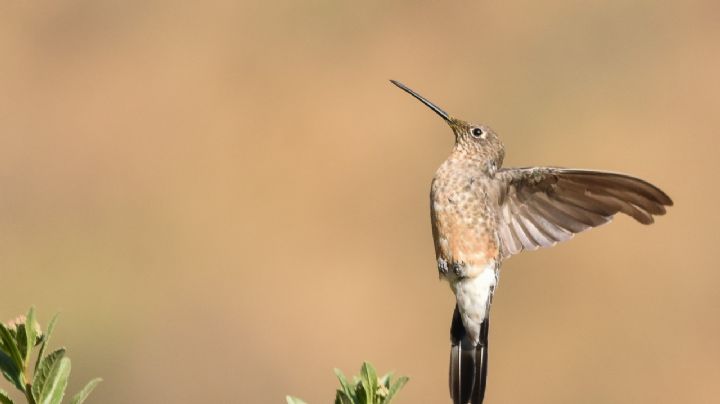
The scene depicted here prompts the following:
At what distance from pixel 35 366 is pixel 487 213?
91.4 inches

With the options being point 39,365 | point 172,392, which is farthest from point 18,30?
point 39,365

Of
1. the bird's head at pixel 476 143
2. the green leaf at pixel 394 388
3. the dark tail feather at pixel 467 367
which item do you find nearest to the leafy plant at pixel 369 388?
the green leaf at pixel 394 388

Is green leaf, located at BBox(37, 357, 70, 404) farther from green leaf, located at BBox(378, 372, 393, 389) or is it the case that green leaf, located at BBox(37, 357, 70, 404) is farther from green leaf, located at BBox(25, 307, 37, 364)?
green leaf, located at BBox(378, 372, 393, 389)

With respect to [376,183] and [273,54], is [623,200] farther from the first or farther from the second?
[273,54]

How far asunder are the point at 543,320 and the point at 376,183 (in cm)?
299

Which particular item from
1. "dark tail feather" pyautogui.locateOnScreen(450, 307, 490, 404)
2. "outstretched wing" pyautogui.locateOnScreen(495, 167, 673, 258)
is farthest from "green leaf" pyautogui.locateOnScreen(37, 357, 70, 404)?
"outstretched wing" pyautogui.locateOnScreen(495, 167, 673, 258)

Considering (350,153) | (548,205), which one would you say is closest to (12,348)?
(548,205)

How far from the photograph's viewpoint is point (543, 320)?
10.9m

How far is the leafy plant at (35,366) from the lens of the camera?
146cm

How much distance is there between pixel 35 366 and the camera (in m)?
1.49

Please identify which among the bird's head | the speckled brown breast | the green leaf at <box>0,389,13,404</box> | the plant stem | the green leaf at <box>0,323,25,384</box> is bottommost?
the green leaf at <box>0,389,13,404</box>

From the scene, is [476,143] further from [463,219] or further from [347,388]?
[347,388]

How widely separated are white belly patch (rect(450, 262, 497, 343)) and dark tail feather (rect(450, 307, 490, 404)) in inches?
1.1

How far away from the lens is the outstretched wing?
353 centimetres
